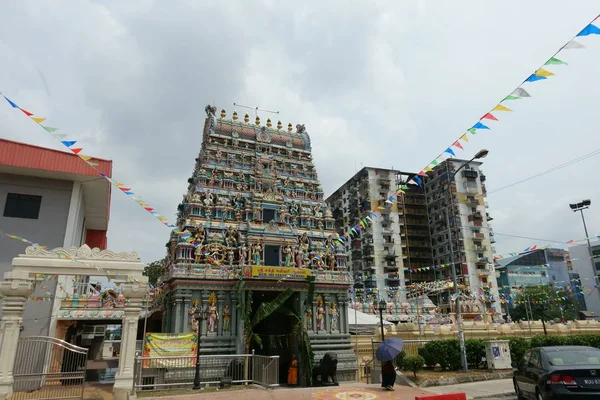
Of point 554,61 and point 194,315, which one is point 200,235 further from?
point 554,61

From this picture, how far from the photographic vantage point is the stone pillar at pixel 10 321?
37.3ft

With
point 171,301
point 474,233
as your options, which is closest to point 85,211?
point 171,301

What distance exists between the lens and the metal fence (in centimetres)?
1445

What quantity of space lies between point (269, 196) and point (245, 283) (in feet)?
23.0

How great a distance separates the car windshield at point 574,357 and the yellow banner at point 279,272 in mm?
15899

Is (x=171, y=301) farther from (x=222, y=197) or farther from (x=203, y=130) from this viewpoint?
(x=203, y=130)

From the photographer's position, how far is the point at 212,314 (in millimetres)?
23047

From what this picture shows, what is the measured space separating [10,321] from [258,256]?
49.2 feet

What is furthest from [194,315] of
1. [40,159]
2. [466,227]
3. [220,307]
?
[466,227]

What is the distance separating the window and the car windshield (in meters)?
20.6

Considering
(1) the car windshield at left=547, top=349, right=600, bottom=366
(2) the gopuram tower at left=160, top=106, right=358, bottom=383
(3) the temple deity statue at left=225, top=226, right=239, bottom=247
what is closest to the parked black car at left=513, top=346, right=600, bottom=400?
(1) the car windshield at left=547, top=349, right=600, bottom=366

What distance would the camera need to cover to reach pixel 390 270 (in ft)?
206

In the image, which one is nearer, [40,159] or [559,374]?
[559,374]

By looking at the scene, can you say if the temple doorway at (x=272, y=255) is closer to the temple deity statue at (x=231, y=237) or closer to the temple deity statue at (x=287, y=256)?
the temple deity statue at (x=287, y=256)
